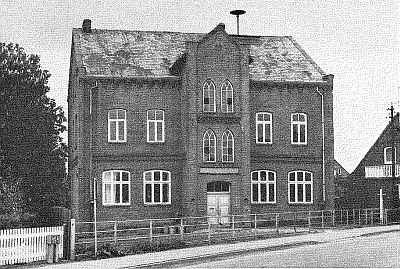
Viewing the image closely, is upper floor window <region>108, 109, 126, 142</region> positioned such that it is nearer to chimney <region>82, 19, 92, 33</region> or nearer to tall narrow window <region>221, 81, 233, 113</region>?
tall narrow window <region>221, 81, 233, 113</region>

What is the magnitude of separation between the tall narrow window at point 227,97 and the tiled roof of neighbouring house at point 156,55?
2.68 meters

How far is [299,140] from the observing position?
4281cm

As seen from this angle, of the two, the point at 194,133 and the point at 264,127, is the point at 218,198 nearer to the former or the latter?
the point at 194,133

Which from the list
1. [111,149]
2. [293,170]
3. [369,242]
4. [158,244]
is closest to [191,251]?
[158,244]

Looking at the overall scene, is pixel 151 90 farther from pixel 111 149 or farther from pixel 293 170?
pixel 293 170

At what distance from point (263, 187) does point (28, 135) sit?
20.9 meters

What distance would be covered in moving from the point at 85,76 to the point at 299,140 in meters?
12.4

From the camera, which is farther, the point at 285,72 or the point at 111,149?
the point at 285,72

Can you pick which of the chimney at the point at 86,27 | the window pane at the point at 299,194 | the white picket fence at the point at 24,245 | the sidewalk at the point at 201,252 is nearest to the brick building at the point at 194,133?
the window pane at the point at 299,194

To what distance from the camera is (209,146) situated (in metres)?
39.8

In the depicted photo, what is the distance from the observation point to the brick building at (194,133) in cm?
3959

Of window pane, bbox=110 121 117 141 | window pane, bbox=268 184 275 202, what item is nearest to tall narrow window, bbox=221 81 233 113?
window pane, bbox=268 184 275 202

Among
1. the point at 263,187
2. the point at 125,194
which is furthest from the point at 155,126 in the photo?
the point at 263,187

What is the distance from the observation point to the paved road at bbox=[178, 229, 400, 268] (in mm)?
20594
